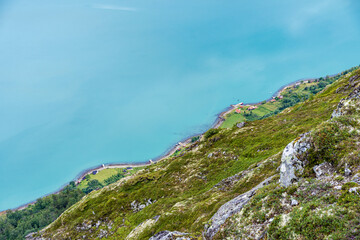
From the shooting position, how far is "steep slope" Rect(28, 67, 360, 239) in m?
20.3

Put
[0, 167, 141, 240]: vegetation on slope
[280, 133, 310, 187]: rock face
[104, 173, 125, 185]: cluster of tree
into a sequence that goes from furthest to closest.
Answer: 1. [104, 173, 125, 185]: cluster of tree
2. [0, 167, 141, 240]: vegetation on slope
3. [280, 133, 310, 187]: rock face

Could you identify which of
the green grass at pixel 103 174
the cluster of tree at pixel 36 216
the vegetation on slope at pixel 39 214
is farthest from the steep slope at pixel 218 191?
the green grass at pixel 103 174

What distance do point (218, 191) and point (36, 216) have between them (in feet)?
532

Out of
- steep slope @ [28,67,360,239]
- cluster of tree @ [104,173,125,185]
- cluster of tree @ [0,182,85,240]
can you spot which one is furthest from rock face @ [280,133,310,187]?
cluster of tree @ [104,173,125,185]

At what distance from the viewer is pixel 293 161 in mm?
23781

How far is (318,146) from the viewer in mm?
21938

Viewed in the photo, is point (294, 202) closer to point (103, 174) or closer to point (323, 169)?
point (323, 169)

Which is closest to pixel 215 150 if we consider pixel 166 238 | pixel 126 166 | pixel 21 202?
pixel 166 238

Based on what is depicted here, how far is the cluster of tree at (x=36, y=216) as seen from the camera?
139m

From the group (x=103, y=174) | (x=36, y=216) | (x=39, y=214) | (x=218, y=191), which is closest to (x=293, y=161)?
(x=218, y=191)

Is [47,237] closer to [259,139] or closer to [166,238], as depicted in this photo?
[166,238]

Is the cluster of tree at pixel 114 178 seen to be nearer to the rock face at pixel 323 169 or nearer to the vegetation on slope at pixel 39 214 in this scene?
the vegetation on slope at pixel 39 214

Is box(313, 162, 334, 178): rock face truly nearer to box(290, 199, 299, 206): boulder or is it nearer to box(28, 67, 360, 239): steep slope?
box(28, 67, 360, 239): steep slope

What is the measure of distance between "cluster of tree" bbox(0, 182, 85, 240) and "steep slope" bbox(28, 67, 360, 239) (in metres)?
91.5
